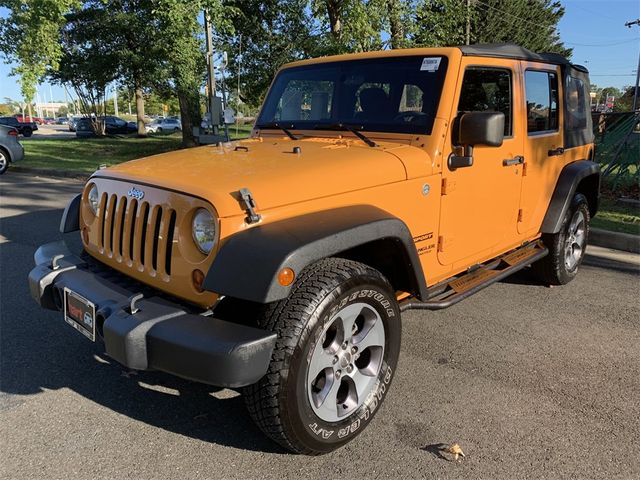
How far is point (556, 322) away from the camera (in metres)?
4.19

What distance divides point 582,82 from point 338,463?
4.61 m

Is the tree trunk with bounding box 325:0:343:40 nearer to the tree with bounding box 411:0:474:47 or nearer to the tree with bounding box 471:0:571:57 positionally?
the tree with bounding box 411:0:474:47

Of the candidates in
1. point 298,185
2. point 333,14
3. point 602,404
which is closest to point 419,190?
point 298,185

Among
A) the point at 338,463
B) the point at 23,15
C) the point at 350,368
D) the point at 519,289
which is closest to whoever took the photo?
the point at 338,463

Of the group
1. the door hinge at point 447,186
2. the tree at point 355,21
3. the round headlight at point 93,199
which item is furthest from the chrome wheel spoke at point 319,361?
the tree at point 355,21

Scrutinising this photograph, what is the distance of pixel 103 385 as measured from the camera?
3.20m

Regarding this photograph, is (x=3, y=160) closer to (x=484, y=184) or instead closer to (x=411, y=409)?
(x=484, y=184)

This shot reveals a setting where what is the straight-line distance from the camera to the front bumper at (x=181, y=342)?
83.0 inches

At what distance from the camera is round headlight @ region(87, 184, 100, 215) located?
10.4ft

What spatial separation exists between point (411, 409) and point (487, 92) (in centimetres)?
224

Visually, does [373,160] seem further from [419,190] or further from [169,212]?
[169,212]

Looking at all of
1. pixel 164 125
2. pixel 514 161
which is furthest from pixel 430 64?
pixel 164 125

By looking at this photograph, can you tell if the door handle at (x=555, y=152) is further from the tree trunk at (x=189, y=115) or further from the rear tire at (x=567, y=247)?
the tree trunk at (x=189, y=115)

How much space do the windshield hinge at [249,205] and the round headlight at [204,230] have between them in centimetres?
16
